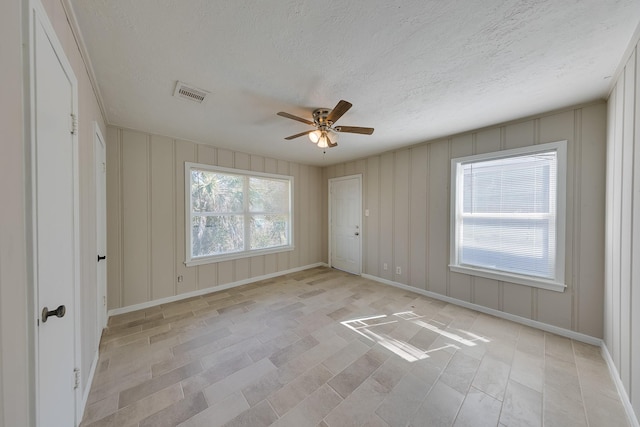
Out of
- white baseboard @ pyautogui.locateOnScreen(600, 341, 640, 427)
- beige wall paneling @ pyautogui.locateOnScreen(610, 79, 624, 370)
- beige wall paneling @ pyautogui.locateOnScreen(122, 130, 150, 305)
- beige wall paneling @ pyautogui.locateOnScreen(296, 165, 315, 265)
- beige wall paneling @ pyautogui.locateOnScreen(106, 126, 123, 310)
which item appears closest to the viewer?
white baseboard @ pyautogui.locateOnScreen(600, 341, 640, 427)

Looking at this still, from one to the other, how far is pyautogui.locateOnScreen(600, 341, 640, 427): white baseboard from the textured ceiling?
244cm

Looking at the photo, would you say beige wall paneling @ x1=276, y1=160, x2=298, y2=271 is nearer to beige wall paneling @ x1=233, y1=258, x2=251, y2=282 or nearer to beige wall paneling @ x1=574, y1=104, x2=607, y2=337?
beige wall paneling @ x1=233, y1=258, x2=251, y2=282

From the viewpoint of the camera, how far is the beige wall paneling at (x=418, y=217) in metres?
3.62

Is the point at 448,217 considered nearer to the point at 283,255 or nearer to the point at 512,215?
the point at 512,215

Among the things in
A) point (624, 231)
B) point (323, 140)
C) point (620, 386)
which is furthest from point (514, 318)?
point (323, 140)

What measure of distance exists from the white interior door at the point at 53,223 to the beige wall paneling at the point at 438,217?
12.7 feet

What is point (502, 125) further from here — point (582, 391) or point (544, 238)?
point (582, 391)

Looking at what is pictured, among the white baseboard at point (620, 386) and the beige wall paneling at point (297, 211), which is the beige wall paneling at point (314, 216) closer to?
the beige wall paneling at point (297, 211)

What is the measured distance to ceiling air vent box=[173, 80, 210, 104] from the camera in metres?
2.00

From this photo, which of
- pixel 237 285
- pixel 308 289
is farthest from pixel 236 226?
pixel 308 289

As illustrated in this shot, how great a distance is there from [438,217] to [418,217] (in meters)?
0.32

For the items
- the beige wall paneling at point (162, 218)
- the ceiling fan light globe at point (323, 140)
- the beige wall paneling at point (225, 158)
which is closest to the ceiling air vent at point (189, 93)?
the ceiling fan light globe at point (323, 140)

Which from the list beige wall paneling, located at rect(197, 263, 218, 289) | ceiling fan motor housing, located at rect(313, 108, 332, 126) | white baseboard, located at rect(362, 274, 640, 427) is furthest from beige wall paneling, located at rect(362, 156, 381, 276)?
beige wall paneling, located at rect(197, 263, 218, 289)

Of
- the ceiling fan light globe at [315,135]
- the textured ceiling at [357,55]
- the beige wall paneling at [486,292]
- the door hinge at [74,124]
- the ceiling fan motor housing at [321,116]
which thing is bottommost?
the beige wall paneling at [486,292]
